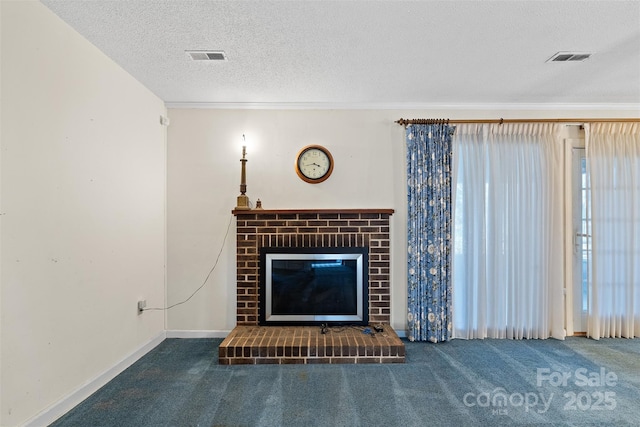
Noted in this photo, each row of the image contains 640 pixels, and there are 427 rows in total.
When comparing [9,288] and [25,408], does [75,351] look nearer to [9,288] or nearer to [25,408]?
[25,408]

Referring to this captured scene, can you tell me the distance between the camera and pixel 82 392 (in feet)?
6.98

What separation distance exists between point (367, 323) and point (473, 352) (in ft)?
3.27

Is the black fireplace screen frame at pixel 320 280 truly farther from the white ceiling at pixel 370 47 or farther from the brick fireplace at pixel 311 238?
the white ceiling at pixel 370 47

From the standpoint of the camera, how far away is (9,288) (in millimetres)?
1626

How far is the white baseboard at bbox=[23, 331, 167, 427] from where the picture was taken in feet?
5.98

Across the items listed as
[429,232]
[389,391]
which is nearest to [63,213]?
[389,391]

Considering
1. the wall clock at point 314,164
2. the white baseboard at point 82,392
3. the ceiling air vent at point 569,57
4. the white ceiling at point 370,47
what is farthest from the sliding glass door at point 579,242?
the white baseboard at point 82,392

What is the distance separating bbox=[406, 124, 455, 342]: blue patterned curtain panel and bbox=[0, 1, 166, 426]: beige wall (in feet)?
8.51

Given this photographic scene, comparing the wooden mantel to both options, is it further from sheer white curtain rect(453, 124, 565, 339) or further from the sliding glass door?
the sliding glass door

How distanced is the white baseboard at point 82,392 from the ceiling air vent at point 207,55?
2.44 m

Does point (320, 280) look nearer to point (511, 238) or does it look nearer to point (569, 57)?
point (511, 238)

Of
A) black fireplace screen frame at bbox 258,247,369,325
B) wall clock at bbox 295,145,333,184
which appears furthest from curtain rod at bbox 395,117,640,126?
black fireplace screen frame at bbox 258,247,369,325

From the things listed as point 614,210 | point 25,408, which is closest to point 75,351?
point 25,408

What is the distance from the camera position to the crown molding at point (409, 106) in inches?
129
